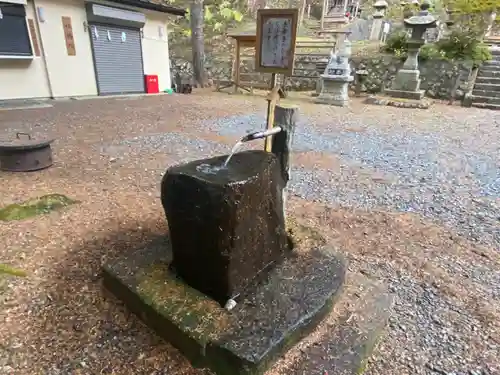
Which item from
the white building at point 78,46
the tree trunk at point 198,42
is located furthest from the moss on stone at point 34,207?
the tree trunk at point 198,42

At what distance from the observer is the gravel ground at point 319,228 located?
62.5 inches

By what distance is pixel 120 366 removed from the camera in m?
1.47

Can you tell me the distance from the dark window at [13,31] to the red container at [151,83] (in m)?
3.88

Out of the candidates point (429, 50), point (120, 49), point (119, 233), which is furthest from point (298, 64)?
point (119, 233)

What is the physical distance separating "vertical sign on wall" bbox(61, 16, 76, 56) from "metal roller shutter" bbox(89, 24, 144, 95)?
2.03 ft

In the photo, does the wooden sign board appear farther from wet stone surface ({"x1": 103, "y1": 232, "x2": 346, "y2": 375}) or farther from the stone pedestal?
the stone pedestal

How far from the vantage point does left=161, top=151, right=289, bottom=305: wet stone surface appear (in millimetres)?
1483

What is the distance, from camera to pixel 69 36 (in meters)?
8.92

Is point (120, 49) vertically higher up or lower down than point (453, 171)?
higher up

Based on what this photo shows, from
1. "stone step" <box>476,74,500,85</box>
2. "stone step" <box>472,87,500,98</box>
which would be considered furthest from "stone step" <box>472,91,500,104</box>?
"stone step" <box>476,74,500,85</box>

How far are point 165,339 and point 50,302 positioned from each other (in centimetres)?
75

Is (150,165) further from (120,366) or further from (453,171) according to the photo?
(453,171)

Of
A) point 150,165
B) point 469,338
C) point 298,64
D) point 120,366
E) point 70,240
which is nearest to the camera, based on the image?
point 120,366

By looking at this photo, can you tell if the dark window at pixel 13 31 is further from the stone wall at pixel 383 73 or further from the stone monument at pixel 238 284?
the stone monument at pixel 238 284
